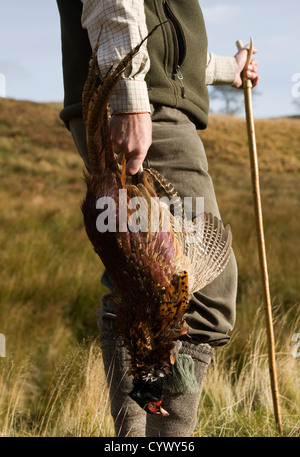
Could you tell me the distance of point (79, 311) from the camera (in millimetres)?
5477

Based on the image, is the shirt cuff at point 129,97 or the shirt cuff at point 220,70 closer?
the shirt cuff at point 129,97

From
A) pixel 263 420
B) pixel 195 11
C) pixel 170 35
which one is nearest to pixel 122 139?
pixel 170 35

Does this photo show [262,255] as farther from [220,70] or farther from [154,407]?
Answer: [154,407]

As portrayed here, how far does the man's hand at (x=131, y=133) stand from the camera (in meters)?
1.59

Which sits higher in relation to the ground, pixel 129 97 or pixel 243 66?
pixel 243 66

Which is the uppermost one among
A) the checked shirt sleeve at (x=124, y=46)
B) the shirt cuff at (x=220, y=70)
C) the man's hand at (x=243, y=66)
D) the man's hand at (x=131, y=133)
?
the man's hand at (x=243, y=66)

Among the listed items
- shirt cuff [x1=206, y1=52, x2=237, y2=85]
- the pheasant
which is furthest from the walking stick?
the pheasant

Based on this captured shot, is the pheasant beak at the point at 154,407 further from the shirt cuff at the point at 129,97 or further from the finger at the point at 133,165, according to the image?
the shirt cuff at the point at 129,97

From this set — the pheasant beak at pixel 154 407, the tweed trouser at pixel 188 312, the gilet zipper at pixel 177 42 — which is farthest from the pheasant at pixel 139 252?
the gilet zipper at pixel 177 42

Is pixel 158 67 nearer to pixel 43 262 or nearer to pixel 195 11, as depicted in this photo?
pixel 195 11

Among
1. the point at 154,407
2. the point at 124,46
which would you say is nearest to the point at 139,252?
the point at 154,407

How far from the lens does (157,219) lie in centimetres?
157

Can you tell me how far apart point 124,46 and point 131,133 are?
277 millimetres

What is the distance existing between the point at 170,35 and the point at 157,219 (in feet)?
2.36
